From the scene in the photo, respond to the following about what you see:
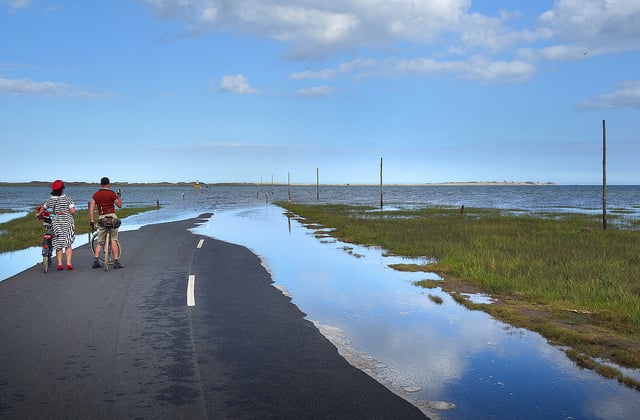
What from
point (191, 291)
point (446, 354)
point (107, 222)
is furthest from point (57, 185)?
point (446, 354)

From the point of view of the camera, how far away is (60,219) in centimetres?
1247

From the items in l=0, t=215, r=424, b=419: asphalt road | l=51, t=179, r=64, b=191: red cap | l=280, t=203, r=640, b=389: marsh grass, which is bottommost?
l=280, t=203, r=640, b=389: marsh grass

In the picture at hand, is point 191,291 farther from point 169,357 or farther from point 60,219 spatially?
point 60,219

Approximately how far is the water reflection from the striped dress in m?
5.48

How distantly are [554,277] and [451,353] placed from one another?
23.2 ft

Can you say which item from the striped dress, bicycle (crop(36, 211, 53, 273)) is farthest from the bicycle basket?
bicycle (crop(36, 211, 53, 273))

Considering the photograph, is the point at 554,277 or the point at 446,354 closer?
the point at 446,354

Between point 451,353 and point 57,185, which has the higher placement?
point 57,185

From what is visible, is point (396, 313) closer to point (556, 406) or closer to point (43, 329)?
point (556, 406)

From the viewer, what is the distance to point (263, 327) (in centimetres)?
766

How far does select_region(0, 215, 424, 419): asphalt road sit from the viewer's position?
15.4ft

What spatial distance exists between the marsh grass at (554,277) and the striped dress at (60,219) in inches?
373

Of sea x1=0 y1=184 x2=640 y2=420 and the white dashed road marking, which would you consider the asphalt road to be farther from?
sea x1=0 y1=184 x2=640 y2=420

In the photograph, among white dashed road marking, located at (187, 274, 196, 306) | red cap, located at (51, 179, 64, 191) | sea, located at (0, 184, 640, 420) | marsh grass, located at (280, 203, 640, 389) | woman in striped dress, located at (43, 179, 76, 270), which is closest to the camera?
sea, located at (0, 184, 640, 420)
